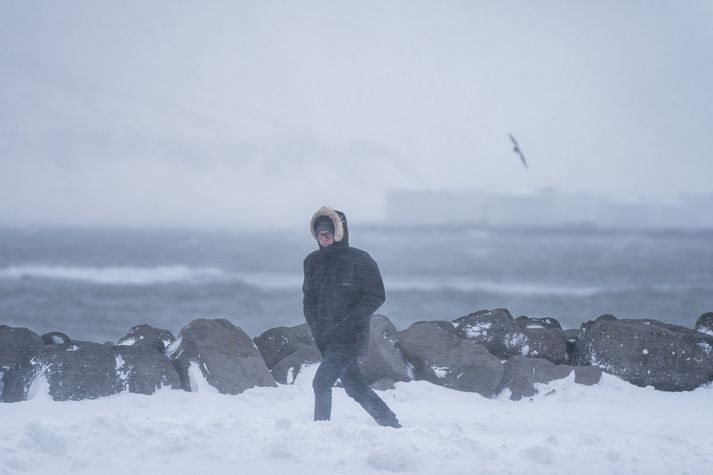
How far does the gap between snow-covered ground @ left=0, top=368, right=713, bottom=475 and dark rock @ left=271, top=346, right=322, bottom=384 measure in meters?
0.88

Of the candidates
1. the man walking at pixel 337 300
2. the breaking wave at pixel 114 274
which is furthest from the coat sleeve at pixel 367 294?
the breaking wave at pixel 114 274

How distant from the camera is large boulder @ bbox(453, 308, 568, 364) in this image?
773 cm

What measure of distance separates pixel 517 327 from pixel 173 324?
79.1 feet

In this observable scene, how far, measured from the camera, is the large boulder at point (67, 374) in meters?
5.91

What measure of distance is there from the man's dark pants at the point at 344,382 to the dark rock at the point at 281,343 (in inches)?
104

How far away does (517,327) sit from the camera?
26.4ft

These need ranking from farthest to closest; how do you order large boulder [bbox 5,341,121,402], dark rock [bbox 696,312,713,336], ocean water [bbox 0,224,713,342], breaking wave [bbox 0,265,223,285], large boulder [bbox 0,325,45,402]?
breaking wave [bbox 0,265,223,285], ocean water [bbox 0,224,713,342], dark rock [bbox 696,312,713,336], large boulder [bbox 0,325,45,402], large boulder [bbox 5,341,121,402]

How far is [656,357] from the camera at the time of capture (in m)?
7.11

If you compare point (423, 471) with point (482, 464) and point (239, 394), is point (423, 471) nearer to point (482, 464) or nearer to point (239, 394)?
point (482, 464)

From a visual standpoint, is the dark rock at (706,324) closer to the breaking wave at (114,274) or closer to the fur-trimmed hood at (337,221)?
the fur-trimmed hood at (337,221)

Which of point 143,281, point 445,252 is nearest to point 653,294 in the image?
point 445,252

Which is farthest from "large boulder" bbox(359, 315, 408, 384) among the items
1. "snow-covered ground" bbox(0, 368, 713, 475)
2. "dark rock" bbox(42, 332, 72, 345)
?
"dark rock" bbox(42, 332, 72, 345)

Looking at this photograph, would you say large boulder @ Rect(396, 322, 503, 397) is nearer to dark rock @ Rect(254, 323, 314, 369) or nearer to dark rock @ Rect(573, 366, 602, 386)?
dark rock @ Rect(573, 366, 602, 386)

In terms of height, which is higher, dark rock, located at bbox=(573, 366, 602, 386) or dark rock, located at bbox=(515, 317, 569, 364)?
dark rock, located at bbox=(515, 317, 569, 364)
